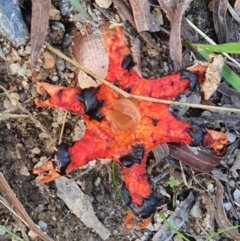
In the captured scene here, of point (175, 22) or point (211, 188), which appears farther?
point (211, 188)

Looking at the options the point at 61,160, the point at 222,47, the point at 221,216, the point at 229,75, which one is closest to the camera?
the point at 61,160

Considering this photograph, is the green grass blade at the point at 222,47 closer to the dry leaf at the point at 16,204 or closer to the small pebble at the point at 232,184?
the small pebble at the point at 232,184

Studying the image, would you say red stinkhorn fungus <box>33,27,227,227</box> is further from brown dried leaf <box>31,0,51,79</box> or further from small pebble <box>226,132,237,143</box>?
small pebble <box>226,132,237,143</box>

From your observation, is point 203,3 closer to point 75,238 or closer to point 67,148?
point 67,148

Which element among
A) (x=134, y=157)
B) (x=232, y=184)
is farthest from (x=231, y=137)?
(x=134, y=157)

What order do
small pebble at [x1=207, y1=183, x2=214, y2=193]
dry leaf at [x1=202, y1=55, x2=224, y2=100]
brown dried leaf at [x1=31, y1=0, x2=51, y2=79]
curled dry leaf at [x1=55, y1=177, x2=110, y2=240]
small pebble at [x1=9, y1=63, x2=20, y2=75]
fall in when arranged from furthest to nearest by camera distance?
small pebble at [x1=207, y1=183, x2=214, y2=193] < curled dry leaf at [x1=55, y1=177, x2=110, y2=240] < small pebble at [x1=9, y1=63, x2=20, y2=75] < brown dried leaf at [x1=31, y1=0, x2=51, y2=79] < dry leaf at [x1=202, y1=55, x2=224, y2=100]

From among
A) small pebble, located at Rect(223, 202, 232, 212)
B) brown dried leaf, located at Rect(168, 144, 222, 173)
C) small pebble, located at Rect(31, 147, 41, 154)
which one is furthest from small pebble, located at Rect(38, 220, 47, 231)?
small pebble, located at Rect(223, 202, 232, 212)

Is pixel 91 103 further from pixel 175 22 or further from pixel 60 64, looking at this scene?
pixel 175 22
